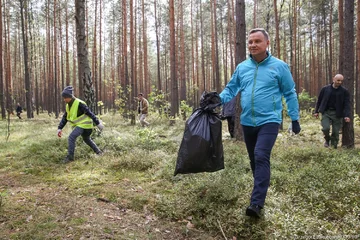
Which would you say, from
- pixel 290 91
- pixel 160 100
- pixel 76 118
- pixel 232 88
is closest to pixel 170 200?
pixel 232 88

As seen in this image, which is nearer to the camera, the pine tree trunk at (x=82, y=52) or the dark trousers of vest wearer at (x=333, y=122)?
the dark trousers of vest wearer at (x=333, y=122)

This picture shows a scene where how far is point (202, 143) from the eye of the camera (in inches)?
135

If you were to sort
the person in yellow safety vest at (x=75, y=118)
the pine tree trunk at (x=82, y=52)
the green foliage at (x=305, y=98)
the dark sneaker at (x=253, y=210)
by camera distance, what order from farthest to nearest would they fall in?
1. the green foliage at (x=305, y=98)
2. the pine tree trunk at (x=82, y=52)
3. the person in yellow safety vest at (x=75, y=118)
4. the dark sneaker at (x=253, y=210)

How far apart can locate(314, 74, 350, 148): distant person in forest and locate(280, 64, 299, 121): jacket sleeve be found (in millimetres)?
4625

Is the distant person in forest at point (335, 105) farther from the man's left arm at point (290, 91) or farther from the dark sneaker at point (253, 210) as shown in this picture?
the dark sneaker at point (253, 210)

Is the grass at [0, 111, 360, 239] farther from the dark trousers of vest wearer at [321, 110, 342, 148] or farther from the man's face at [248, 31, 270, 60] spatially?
the man's face at [248, 31, 270, 60]

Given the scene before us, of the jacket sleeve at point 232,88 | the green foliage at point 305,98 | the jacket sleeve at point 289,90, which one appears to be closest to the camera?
the jacket sleeve at point 289,90

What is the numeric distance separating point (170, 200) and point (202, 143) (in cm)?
115

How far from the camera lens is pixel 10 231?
3098 millimetres

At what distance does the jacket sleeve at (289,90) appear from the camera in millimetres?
3298

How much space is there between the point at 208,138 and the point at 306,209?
62.8 inches

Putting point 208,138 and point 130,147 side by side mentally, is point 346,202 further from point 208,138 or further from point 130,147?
point 130,147

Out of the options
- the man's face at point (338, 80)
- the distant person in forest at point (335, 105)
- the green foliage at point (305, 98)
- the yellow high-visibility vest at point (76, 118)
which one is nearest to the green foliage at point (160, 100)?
the yellow high-visibility vest at point (76, 118)

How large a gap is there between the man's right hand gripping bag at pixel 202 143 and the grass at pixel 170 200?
544 millimetres
